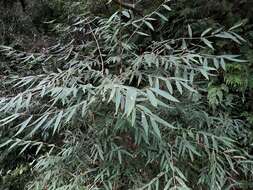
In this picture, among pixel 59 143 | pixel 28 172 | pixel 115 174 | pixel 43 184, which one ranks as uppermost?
pixel 115 174

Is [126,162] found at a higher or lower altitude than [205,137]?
lower

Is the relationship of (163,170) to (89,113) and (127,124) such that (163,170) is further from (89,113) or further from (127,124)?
(89,113)

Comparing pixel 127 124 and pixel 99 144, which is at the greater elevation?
pixel 127 124

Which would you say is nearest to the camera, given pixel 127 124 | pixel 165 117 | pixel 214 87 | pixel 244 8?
pixel 127 124

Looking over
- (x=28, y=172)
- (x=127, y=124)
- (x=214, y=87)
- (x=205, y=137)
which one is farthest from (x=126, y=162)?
(x=28, y=172)

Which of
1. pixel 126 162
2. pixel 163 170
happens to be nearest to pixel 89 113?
pixel 126 162

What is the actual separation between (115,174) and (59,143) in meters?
1.19

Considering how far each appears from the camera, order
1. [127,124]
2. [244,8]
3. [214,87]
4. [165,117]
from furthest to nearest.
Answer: [244,8], [214,87], [165,117], [127,124]

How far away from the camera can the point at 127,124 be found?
116 cm

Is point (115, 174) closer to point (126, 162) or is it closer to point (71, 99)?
point (126, 162)

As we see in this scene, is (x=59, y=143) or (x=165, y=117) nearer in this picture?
(x=165, y=117)

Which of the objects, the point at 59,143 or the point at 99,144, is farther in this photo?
the point at 59,143

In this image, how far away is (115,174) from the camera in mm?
1187

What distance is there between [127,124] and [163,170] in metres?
0.24
